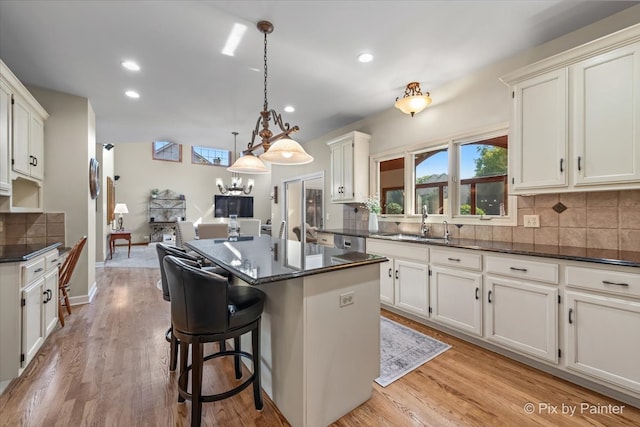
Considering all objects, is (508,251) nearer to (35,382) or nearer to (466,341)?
(466,341)

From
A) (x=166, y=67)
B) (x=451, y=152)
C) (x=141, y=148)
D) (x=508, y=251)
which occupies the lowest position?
(x=508, y=251)

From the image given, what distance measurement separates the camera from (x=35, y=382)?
6.44 feet

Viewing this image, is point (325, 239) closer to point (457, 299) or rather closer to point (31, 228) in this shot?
point (457, 299)

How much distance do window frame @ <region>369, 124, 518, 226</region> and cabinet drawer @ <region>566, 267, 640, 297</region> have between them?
859 mm

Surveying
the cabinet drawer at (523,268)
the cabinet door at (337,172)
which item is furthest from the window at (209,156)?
the cabinet drawer at (523,268)

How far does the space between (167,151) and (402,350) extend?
10393mm

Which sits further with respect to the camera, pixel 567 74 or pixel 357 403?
pixel 567 74

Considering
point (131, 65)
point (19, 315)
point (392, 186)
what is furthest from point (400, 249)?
point (131, 65)

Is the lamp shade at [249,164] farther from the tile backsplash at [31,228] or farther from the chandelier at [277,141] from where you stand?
the tile backsplash at [31,228]

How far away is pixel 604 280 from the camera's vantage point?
176 cm

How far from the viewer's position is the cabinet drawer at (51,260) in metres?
2.48

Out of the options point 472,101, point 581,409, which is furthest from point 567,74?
point 581,409

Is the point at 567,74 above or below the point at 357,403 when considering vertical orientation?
above

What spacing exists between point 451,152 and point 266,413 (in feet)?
10.3
